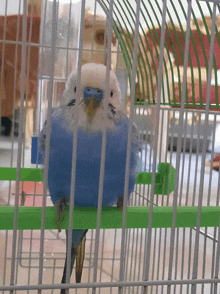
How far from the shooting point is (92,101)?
55 centimetres

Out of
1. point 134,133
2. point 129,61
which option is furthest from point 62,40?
point 134,133

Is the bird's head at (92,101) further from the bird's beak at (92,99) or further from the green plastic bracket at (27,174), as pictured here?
the green plastic bracket at (27,174)

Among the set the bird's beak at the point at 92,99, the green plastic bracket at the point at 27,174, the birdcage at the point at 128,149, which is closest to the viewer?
the birdcage at the point at 128,149

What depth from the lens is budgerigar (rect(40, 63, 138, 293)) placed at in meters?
0.54

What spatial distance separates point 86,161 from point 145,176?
0.28 metres

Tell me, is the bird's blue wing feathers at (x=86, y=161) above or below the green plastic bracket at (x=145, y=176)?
above

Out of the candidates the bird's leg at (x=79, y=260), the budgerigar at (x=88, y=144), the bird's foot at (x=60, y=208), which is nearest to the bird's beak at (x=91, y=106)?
the budgerigar at (x=88, y=144)

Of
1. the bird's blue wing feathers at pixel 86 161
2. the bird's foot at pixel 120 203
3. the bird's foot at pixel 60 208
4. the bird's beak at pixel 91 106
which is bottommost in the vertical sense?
the bird's foot at pixel 120 203

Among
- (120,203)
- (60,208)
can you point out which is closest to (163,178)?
(120,203)

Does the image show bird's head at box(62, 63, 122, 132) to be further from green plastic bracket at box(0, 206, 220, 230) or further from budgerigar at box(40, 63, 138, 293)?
green plastic bracket at box(0, 206, 220, 230)

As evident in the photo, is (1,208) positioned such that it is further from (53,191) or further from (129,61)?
(129,61)

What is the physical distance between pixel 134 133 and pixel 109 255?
0.84 meters

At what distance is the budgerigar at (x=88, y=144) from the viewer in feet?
1.79

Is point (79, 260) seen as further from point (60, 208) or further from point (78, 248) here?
point (60, 208)
